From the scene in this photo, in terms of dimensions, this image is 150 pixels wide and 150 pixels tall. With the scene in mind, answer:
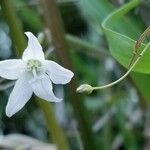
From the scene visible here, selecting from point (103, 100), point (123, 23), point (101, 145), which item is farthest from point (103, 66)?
point (123, 23)

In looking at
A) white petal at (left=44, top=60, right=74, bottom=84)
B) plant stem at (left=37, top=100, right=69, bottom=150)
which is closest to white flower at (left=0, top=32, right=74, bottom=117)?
white petal at (left=44, top=60, right=74, bottom=84)

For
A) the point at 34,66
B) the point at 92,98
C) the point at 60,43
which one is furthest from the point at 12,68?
the point at 92,98

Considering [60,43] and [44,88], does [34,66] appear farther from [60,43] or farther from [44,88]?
[60,43]

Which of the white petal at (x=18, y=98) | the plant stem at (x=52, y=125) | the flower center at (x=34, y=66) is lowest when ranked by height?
the plant stem at (x=52, y=125)

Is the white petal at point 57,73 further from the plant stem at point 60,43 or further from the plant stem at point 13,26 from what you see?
the plant stem at point 60,43

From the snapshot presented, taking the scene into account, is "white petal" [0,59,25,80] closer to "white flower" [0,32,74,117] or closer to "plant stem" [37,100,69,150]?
"white flower" [0,32,74,117]

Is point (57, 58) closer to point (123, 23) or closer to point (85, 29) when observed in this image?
point (123, 23)

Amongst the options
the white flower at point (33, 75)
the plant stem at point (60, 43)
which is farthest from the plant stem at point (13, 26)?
the plant stem at point (60, 43)
